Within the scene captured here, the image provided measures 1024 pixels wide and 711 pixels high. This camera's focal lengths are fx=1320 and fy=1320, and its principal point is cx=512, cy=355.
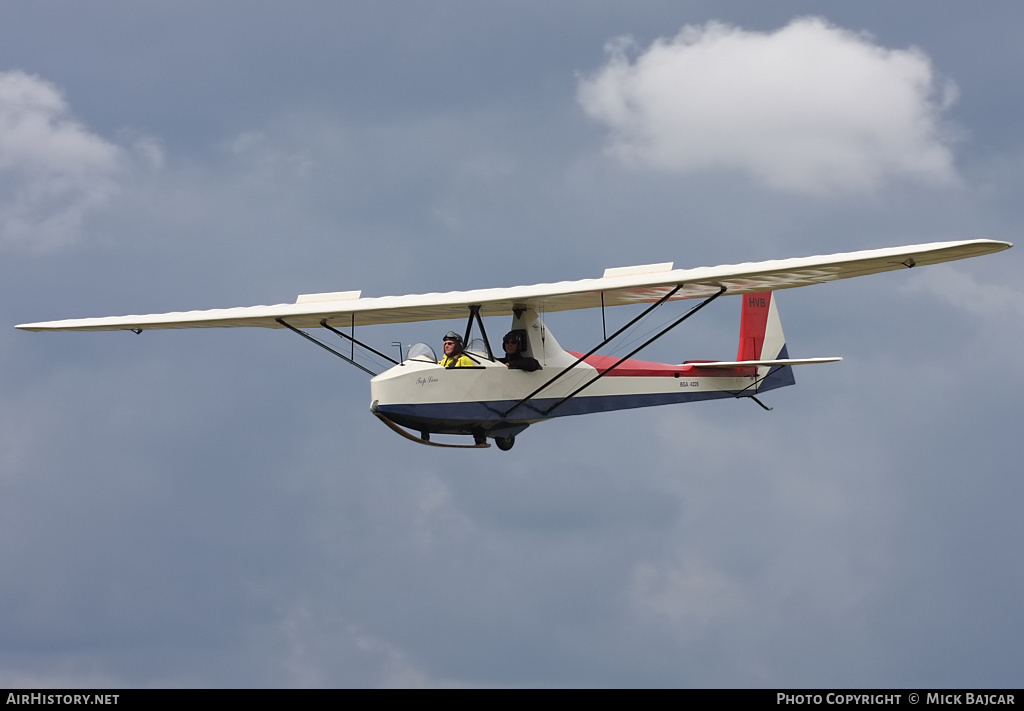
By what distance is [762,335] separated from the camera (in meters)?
28.0

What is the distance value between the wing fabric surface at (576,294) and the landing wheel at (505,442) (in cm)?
232

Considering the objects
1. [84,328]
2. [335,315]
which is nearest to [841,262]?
[335,315]

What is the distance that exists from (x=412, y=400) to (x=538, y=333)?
9.38 feet

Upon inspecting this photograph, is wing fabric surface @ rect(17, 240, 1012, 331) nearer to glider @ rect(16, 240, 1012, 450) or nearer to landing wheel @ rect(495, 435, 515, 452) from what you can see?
glider @ rect(16, 240, 1012, 450)

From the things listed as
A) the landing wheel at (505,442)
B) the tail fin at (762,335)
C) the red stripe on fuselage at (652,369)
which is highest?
the tail fin at (762,335)

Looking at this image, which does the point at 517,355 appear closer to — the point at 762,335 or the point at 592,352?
the point at 592,352

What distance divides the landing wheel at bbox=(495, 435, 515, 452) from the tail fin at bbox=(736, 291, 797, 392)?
6598 millimetres

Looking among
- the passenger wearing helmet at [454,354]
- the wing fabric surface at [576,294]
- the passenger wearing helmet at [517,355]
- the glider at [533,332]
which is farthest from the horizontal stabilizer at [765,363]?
the passenger wearing helmet at [454,354]

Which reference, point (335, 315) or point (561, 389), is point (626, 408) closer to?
point (561, 389)

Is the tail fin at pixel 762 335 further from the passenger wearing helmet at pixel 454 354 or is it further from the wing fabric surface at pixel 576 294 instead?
the passenger wearing helmet at pixel 454 354

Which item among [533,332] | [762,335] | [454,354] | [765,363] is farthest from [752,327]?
[454,354]

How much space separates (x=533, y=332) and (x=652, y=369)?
131 inches

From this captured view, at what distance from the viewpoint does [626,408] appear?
81.6ft

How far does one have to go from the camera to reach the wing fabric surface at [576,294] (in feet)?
67.5
